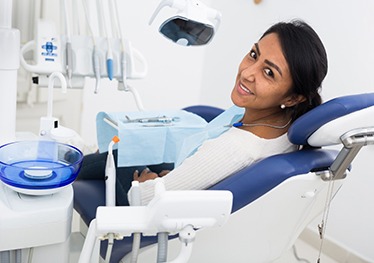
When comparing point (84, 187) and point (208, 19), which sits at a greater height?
point (208, 19)

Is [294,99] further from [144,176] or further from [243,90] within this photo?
[144,176]

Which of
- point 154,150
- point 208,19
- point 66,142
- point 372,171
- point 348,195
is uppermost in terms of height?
point 208,19

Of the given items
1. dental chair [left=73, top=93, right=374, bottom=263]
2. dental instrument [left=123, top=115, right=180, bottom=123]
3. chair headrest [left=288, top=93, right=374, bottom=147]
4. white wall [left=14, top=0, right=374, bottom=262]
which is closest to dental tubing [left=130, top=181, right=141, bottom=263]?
dental chair [left=73, top=93, right=374, bottom=263]

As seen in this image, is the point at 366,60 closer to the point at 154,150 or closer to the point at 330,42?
the point at 330,42

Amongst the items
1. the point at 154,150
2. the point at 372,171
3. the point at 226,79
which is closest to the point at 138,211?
the point at 154,150

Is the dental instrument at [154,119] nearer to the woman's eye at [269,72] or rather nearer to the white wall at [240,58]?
the woman's eye at [269,72]

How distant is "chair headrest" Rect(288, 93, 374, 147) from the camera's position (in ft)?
3.53

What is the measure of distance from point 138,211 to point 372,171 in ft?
4.82

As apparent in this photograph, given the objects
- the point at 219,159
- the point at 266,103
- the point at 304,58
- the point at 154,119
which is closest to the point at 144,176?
the point at 154,119

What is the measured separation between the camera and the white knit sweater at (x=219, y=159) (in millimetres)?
1234

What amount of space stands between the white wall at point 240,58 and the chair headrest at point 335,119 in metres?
1.07

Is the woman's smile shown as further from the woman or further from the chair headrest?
the chair headrest

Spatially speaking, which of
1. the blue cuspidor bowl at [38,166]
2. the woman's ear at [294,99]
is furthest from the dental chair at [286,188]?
the blue cuspidor bowl at [38,166]

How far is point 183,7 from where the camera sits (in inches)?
50.4
